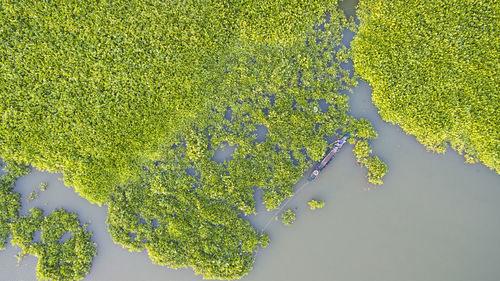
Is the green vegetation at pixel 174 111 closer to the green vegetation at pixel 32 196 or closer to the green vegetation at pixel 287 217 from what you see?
the green vegetation at pixel 287 217

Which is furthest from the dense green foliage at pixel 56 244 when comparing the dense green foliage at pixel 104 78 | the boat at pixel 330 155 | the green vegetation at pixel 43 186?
the boat at pixel 330 155

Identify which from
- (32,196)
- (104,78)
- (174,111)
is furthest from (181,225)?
(104,78)

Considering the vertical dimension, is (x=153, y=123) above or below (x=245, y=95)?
below

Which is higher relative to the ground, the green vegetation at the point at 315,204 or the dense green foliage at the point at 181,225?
the green vegetation at the point at 315,204

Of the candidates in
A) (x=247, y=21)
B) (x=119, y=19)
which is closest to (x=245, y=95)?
(x=247, y=21)

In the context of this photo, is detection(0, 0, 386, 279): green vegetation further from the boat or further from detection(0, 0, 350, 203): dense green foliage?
the boat

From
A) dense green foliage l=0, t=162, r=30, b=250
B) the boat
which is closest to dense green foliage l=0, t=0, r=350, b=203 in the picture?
dense green foliage l=0, t=162, r=30, b=250

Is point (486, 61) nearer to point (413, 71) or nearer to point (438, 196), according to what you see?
point (413, 71)
